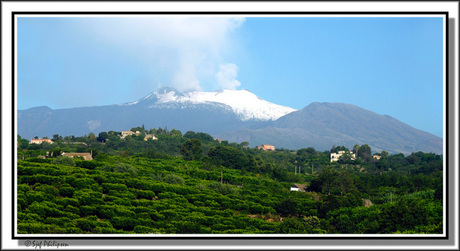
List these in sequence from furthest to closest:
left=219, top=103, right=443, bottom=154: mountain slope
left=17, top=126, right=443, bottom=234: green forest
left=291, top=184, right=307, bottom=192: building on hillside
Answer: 1. left=219, top=103, right=443, bottom=154: mountain slope
2. left=291, top=184, right=307, bottom=192: building on hillside
3. left=17, top=126, right=443, bottom=234: green forest

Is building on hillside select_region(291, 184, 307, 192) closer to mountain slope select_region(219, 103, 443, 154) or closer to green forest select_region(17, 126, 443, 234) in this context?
green forest select_region(17, 126, 443, 234)

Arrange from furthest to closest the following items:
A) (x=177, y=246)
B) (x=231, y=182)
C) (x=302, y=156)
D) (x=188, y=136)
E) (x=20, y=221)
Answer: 1. (x=188, y=136)
2. (x=302, y=156)
3. (x=231, y=182)
4. (x=20, y=221)
5. (x=177, y=246)

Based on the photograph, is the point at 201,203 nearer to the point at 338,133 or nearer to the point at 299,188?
the point at 299,188

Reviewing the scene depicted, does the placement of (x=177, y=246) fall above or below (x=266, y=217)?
above

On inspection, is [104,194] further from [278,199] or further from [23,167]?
[278,199]

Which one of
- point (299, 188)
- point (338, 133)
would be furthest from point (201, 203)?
point (338, 133)

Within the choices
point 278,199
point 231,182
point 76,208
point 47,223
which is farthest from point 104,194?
point 231,182

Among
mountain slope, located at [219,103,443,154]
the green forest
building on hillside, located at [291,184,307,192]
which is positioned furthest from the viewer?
mountain slope, located at [219,103,443,154]

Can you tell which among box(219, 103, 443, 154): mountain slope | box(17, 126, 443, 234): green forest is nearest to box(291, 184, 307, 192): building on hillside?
box(17, 126, 443, 234): green forest
